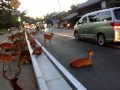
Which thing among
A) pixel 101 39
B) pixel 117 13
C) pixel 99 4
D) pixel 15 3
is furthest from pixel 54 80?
pixel 99 4

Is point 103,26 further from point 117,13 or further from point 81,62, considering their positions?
point 81,62

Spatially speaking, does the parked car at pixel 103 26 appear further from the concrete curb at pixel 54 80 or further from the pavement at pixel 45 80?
the concrete curb at pixel 54 80

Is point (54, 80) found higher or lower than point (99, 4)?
lower

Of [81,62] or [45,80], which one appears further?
[81,62]

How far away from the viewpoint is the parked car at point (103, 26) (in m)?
12.5

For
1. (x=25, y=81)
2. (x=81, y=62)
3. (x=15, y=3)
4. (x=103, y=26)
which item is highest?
(x=15, y=3)

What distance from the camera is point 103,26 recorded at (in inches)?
525

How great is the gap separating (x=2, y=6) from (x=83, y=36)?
1974 inches

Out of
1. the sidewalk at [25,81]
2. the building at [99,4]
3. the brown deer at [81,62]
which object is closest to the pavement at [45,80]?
the sidewalk at [25,81]

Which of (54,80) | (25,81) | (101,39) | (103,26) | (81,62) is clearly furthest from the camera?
(101,39)

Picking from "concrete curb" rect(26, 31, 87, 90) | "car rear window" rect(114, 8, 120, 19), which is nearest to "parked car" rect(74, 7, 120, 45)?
"car rear window" rect(114, 8, 120, 19)

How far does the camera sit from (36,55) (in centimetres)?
1112

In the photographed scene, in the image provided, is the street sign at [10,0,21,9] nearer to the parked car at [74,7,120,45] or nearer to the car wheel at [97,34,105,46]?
the parked car at [74,7,120,45]

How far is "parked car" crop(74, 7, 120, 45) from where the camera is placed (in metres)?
12.5
